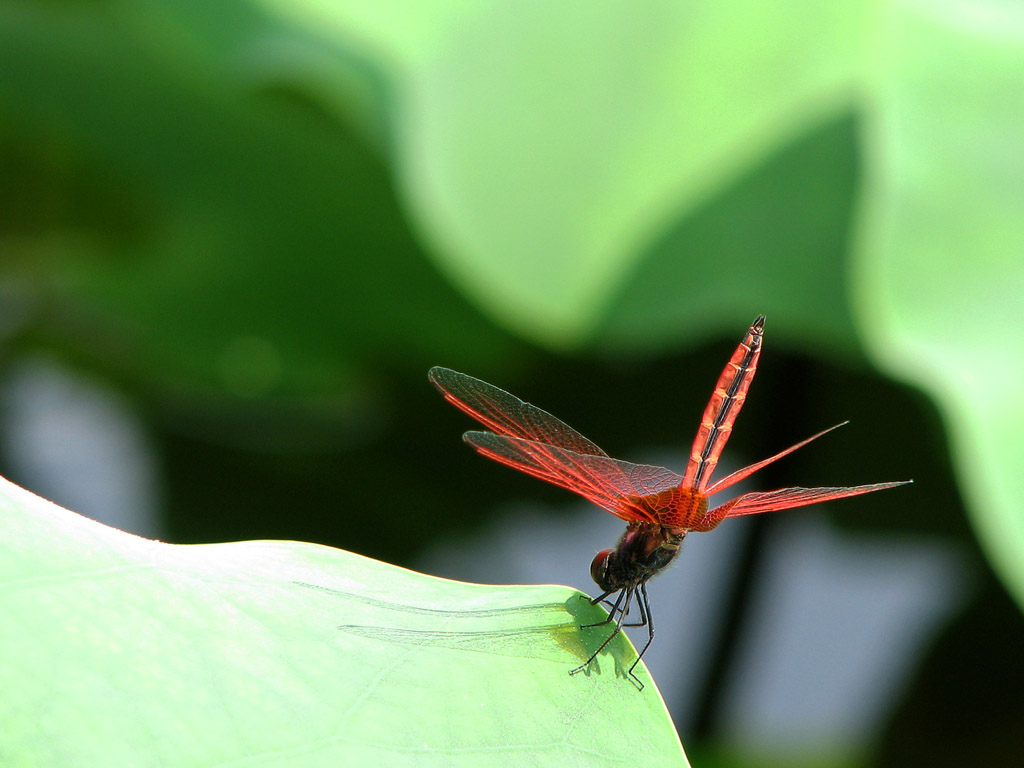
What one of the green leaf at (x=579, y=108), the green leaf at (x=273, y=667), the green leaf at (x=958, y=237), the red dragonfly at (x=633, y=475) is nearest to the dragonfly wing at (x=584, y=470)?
the red dragonfly at (x=633, y=475)

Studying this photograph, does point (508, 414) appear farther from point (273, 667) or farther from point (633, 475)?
point (273, 667)

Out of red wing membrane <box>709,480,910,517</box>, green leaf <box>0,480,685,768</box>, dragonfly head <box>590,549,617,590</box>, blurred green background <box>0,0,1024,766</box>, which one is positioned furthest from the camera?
blurred green background <box>0,0,1024,766</box>

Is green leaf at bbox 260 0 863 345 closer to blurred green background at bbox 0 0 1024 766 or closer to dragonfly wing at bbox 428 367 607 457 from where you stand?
blurred green background at bbox 0 0 1024 766

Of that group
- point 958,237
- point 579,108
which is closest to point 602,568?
point 958,237

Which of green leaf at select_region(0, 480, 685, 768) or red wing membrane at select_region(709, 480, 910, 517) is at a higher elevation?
red wing membrane at select_region(709, 480, 910, 517)

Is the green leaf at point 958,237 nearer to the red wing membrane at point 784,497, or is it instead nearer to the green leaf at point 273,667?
the red wing membrane at point 784,497

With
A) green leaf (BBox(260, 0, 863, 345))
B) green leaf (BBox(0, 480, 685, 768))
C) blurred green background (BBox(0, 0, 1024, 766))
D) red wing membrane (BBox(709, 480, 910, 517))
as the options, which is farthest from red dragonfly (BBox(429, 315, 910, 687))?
green leaf (BBox(260, 0, 863, 345))

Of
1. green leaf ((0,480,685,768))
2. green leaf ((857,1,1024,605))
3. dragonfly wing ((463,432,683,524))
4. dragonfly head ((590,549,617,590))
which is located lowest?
dragonfly head ((590,549,617,590))

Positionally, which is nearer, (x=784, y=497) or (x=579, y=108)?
(x=784, y=497)
